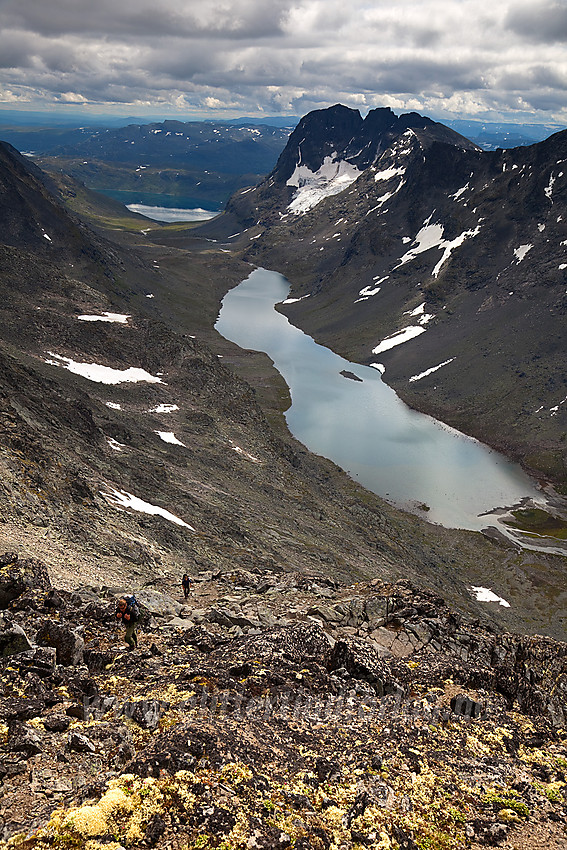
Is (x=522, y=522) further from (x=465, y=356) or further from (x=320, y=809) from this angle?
(x=320, y=809)

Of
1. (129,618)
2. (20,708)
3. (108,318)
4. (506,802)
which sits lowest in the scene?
(108,318)

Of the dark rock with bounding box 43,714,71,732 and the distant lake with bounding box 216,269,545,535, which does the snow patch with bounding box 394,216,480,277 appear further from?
the dark rock with bounding box 43,714,71,732

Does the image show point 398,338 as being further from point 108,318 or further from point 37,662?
point 37,662

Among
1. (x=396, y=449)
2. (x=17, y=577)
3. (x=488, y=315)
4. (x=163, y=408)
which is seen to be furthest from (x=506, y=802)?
(x=488, y=315)

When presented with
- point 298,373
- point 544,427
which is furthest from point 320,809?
point 298,373

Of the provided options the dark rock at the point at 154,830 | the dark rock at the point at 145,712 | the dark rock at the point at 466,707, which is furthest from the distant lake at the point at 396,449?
the dark rock at the point at 154,830

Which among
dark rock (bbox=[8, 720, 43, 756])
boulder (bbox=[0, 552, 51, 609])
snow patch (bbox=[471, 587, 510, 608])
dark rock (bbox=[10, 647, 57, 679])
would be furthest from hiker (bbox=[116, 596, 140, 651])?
snow patch (bbox=[471, 587, 510, 608])

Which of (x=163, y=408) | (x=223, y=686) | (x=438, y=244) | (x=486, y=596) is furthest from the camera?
(x=438, y=244)

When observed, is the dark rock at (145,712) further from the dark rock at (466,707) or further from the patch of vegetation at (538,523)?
the patch of vegetation at (538,523)
